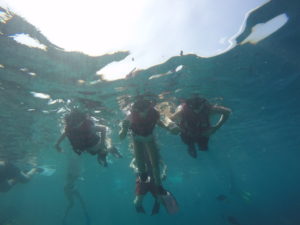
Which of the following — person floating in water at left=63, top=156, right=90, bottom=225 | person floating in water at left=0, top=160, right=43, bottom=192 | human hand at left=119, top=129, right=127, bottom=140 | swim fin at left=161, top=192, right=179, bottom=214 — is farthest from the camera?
person floating in water at left=63, top=156, right=90, bottom=225

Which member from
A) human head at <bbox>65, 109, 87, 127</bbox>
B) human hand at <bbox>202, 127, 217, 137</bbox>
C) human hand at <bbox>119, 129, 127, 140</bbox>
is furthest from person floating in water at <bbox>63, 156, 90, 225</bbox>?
human hand at <bbox>202, 127, 217, 137</bbox>

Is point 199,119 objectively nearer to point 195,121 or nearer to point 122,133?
point 195,121

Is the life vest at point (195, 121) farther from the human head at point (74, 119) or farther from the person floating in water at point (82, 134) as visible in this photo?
the human head at point (74, 119)

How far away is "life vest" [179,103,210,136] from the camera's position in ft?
26.7

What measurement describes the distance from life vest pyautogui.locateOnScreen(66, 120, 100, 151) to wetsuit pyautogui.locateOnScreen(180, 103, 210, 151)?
3735 mm

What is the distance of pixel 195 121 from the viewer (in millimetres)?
8109

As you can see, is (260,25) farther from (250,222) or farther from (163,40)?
(250,222)

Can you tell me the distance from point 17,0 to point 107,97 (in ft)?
25.9

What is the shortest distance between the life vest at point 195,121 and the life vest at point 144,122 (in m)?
1.35

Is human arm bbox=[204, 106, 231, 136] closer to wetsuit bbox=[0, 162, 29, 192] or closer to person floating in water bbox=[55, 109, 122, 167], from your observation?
person floating in water bbox=[55, 109, 122, 167]

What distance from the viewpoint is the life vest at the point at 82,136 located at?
862 centimetres

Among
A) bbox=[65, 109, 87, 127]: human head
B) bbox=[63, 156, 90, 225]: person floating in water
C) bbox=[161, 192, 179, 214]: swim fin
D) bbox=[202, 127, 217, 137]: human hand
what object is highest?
bbox=[65, 109, 87, 127]: human head

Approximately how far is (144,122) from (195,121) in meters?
2.03

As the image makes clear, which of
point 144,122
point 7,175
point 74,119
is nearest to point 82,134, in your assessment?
point 74,119
